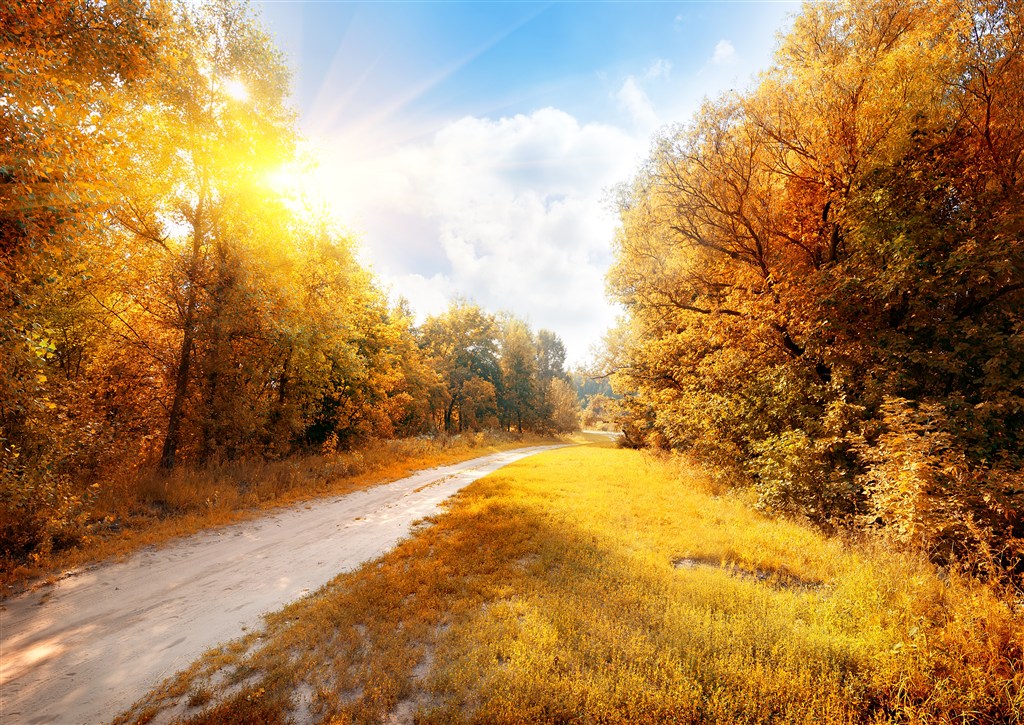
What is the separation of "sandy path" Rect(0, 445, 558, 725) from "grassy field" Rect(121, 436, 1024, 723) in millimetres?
585

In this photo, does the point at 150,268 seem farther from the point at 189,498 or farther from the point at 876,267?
the point at 876,267

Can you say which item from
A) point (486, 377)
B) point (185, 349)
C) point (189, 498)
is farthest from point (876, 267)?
point (486, 377)

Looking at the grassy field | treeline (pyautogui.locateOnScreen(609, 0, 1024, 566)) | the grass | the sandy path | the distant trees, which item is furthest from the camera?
the distant trees

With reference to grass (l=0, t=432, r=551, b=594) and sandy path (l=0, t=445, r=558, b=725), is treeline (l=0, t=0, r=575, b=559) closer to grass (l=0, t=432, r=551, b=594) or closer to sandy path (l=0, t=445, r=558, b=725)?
grass (l=0, t=432, r=551, b=594)

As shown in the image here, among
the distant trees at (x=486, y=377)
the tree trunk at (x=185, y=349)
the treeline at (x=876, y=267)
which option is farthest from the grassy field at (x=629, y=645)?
the distant trees at (x=486, y=377)

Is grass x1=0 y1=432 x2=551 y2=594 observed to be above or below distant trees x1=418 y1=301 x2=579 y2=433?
below

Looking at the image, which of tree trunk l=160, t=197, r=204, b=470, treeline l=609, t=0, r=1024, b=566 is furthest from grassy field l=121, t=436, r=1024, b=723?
tree trunk l=160, t=197, r=204, b=470

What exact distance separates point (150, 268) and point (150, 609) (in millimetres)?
10993

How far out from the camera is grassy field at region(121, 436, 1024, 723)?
11.3 ft

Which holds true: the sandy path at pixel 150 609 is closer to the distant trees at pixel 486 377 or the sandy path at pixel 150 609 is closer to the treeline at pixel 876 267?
the treeline at pixel 876 267

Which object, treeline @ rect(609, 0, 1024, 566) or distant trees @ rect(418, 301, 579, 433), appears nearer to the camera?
treeline @ rect(609, 0, 1024, 566)

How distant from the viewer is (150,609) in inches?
213

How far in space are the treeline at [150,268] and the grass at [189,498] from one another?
544 millimetres

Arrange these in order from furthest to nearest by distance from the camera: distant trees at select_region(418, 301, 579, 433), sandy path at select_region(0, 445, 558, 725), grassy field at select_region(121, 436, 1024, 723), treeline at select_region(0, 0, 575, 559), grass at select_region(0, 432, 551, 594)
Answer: distant trees at select_region(418, 301, 579, 433) → grass at select_region(0, 432, 551, 594) → treeline at select_region(0, 0, 575, 559) → sandy path at select_region(0, 445, 558, 725) → grassy field at select_region(121, 436, 1024, 723)
